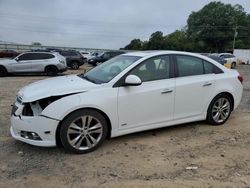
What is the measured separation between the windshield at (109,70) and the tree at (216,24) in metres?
76.0

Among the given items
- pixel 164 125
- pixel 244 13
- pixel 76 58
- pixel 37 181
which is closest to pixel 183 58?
pixel 164 125

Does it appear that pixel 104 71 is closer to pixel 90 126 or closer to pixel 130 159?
pixel 90 126

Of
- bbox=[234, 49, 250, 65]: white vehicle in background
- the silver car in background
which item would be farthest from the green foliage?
the silver car in background

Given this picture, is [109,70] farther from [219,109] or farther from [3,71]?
[3,71]

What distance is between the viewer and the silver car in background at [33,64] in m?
18.3

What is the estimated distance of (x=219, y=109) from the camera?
6391mm

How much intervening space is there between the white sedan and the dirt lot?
0.24 metres

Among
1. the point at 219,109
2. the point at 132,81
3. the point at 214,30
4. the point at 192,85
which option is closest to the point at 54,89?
the point at 132,81

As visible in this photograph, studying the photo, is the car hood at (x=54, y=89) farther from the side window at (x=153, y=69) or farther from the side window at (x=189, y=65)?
the side window at (x=189, y=65)

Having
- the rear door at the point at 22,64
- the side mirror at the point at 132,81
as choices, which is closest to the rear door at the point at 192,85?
the side mirror at the point at 132,81

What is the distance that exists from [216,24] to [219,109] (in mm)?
80350

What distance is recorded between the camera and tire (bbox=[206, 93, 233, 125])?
20.6 ft

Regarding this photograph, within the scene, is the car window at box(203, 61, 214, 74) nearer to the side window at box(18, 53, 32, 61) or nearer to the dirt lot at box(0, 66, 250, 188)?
the dirt lot at box(0, 66, 250, 188)

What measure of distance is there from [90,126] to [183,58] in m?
2.24
